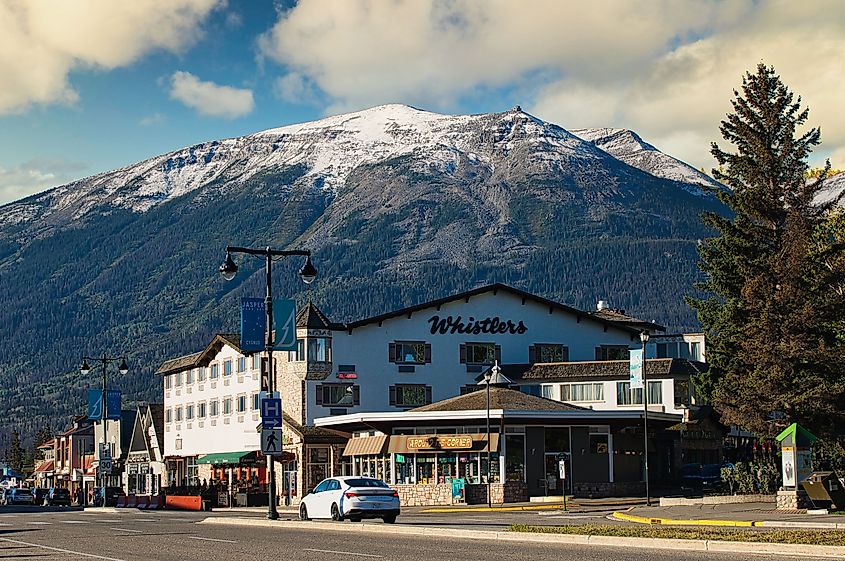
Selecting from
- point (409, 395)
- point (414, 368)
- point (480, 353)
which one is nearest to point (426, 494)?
point (409, 395)

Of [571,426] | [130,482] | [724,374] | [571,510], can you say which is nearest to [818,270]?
[724,374]

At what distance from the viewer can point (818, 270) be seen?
56.8 meters

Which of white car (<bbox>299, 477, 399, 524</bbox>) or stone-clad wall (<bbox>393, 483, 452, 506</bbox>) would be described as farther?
stone-clad wall (<bbox>393, 483, 452, 506</bbox>)

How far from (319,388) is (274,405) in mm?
41664

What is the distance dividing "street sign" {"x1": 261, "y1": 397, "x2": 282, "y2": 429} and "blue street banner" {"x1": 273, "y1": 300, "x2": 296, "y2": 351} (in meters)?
2.12

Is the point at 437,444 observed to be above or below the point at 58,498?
above

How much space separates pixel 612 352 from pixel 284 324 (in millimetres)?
53655

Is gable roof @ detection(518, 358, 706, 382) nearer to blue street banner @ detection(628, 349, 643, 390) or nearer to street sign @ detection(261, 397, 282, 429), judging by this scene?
blue street banner @ detection(628, 349, 643, 390)

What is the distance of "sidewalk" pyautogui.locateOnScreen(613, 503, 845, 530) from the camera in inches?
1433

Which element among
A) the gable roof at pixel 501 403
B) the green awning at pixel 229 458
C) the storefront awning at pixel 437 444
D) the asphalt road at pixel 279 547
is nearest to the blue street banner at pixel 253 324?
the asphalt road at pixel 279 547

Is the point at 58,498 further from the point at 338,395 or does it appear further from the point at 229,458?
the point at 338,395

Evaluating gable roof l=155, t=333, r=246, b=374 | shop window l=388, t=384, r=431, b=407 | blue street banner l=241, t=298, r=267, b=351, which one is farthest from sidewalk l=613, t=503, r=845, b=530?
gable roof l=155, t=333, r=246, b=374

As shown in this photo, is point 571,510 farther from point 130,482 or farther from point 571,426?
point 130,482

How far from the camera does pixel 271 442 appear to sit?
144ft
